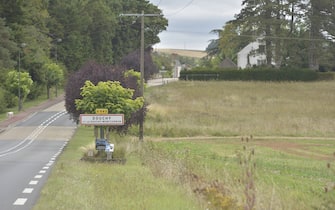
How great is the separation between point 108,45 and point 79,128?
72624mm

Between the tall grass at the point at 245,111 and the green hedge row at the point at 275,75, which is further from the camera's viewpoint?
the green hedge row at the point at 275,75

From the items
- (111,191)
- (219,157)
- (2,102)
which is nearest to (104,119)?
(219,157)

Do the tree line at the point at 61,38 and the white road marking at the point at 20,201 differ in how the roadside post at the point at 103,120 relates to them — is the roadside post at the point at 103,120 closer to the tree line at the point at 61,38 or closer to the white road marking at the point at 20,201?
the white road marking at the point at 20,201

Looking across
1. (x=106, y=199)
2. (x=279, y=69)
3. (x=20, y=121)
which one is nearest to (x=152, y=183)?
(x=106, y=199)

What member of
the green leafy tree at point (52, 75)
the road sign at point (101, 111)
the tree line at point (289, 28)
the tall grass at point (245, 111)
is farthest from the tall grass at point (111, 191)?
the tree line at point (289, 28)

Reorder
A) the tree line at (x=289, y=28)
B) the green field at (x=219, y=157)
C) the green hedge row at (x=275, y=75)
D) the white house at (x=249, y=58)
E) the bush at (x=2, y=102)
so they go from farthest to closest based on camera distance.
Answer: the white house at (x=249, y=58)
the green hedge row at (x=275, y=75)
the tree line at (x=289, y=28)
the bush at (x=2, y=102)
the green field at (x=219, y=157)

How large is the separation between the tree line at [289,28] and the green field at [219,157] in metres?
8.64

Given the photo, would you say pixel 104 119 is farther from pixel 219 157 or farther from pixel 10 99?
pixel 10 99

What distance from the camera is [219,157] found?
29.2 meters

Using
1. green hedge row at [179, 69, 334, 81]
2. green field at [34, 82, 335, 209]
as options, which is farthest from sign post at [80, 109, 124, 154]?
green hedge row at [179, 69, 334, 81]

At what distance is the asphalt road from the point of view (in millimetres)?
14837

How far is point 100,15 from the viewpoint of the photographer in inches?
4685

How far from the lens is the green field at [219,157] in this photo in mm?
11945

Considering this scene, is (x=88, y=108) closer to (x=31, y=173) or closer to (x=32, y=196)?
(x=31, y=173)
